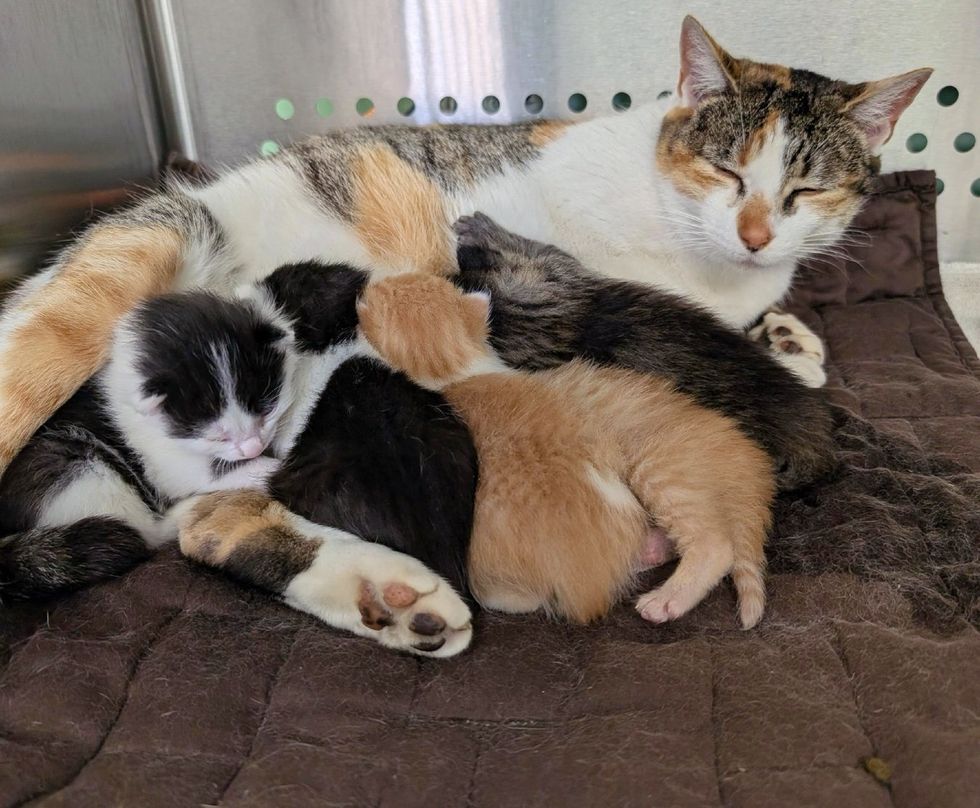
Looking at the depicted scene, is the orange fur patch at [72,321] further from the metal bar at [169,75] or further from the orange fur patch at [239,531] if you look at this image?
the metal bar at [169,75]

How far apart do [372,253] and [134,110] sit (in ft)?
2.57

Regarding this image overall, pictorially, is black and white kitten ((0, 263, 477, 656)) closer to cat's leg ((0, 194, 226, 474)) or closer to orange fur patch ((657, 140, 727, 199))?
cat's leg ((0, 194, 226, 474))

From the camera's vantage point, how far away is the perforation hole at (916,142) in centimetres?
186

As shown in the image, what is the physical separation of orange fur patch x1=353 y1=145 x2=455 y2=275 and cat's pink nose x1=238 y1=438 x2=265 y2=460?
507 millimetres

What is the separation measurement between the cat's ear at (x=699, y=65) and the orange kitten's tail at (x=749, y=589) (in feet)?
2.85

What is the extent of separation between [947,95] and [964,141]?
112 mm

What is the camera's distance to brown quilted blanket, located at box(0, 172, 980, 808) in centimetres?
76

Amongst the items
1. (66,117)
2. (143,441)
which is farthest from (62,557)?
(66,117)

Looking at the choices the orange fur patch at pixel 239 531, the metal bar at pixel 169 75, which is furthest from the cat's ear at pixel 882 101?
the metal bar at pixel 169 75

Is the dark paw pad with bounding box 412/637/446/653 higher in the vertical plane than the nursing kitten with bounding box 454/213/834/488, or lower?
lower

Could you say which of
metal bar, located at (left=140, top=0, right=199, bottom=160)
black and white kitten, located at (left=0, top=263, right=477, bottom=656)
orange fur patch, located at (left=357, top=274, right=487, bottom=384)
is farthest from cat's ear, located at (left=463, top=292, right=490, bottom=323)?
metal bar, located at (left=140, top=0, right=199, bottom=160)

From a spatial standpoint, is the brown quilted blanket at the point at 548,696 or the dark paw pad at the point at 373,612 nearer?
the brown quilted blanket at the point at 548,696

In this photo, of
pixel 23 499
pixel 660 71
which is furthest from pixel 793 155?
pixel 23 499

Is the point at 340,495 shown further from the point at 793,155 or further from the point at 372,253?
the point at 793,155
